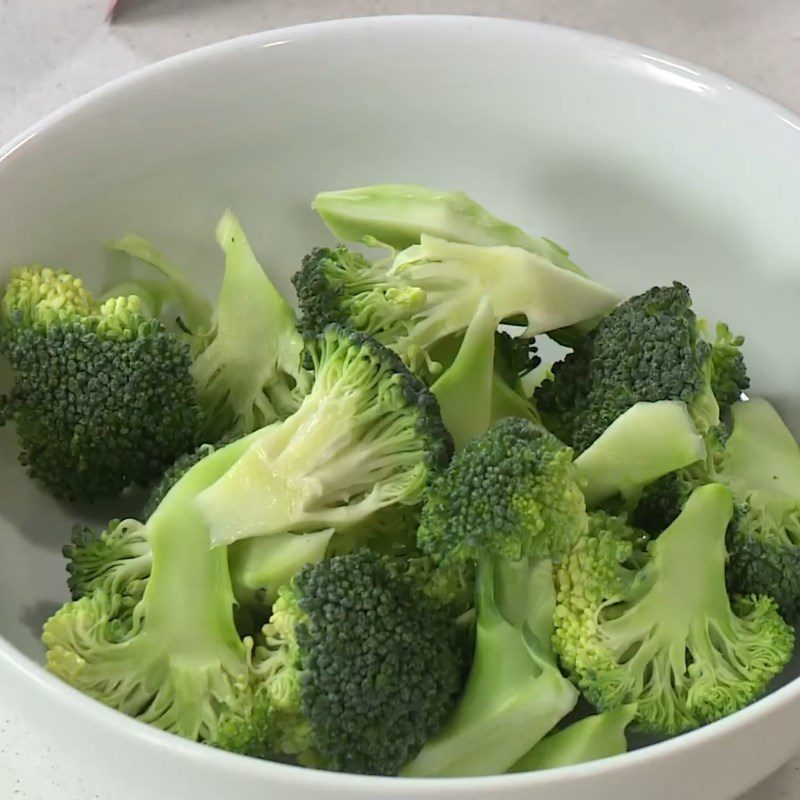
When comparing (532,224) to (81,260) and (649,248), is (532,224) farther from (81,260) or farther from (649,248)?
(81,260)

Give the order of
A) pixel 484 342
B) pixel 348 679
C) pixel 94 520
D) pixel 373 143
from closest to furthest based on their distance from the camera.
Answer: pixel 348 679
pixel 484 342
pixel 94 520
pixel 373 143

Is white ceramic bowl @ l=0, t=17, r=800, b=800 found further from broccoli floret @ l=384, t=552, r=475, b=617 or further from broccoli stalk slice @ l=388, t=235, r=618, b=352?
broccoli floret @ l=384, t=552, r=475, b=617

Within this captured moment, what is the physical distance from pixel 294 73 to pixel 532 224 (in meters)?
0.29

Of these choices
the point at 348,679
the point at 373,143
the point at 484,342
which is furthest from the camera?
the point at 373,143

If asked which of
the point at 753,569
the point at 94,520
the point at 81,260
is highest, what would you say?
the point at 81,260

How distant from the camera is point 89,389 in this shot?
0.88m

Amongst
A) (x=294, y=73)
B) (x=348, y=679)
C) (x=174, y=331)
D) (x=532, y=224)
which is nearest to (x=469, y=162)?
(x=532, y=224)

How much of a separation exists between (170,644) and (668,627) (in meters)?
0.36

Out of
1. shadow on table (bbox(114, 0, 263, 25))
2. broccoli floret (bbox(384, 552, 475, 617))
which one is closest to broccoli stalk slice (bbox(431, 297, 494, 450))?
broccoli floret (bbox(384, 552, 475, 617))

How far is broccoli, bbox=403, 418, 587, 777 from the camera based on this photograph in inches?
28.6

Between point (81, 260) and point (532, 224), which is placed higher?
point (532, 224)

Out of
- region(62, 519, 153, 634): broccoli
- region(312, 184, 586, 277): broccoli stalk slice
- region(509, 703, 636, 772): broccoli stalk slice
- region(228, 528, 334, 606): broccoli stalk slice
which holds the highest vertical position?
region(312, 184, 586, 277): broccoli stalk slice

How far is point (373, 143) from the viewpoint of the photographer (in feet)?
3.56

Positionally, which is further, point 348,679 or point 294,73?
point 294,73
